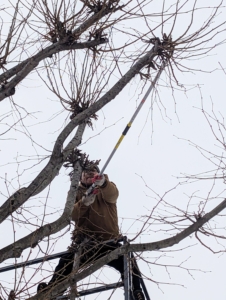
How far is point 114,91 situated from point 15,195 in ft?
4.96

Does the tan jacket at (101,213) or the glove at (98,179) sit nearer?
the glove at (98,179)

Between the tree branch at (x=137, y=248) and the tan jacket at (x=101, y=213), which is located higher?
the tan jacket at (x=101, y=213)

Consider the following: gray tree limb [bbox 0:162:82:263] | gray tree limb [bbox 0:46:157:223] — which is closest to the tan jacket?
gray tree limb [bbox 0:46:157:223]

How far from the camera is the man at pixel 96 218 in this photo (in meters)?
5.86

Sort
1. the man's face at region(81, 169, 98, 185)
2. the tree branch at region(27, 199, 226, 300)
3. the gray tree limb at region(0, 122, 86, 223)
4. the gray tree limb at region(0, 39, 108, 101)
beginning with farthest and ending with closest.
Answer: the man's face at region(81, 169, 98, 185)
the gray tree limb at region(0, 39, 108, 101)
the gray tree limb at region(0, 122, 86, 223)
the tree branch at region(27, 199, 226, 300)

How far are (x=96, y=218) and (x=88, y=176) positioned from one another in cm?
53

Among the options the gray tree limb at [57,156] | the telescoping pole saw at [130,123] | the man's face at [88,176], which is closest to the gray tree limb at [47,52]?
the gray tree limb at [57,156]

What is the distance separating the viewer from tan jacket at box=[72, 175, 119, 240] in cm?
623

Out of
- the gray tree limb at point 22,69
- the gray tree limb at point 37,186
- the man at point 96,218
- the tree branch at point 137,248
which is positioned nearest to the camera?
the tree branch at point 137,248

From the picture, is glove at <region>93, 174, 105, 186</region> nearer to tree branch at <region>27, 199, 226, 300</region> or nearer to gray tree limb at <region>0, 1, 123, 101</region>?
gray tree limb at <region>0, 1, 123, 101</region>

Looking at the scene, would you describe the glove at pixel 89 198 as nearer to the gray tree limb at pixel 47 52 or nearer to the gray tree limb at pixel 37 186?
the gray tree limb at pixel 37 186

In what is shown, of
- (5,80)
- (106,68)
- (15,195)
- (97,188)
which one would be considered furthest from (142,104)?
(15,195)

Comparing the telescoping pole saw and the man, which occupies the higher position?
the telescoping pole saw

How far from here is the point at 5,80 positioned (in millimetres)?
5148
